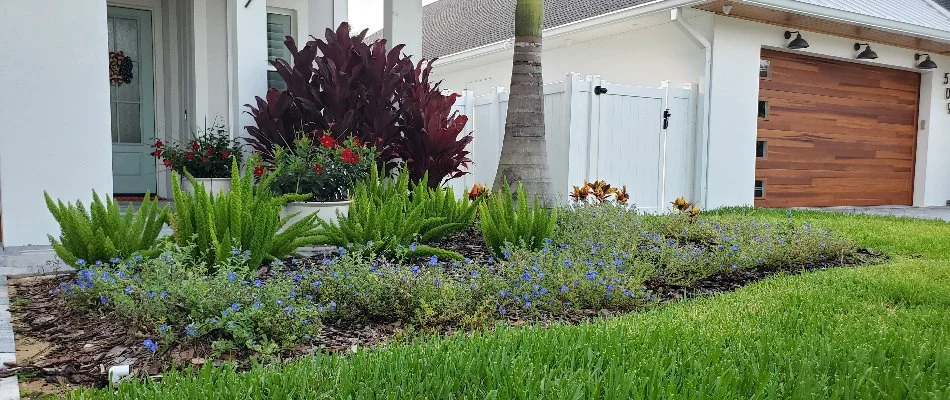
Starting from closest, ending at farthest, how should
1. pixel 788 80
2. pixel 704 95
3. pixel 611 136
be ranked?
pixel 611 136 < pixel 704 95 < pixel 788 80

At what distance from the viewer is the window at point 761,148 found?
11105mm

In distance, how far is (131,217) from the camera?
4.36 meters

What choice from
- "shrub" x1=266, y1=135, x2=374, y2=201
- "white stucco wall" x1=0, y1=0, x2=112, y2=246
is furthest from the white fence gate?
"white stucco wall" x1=0, y1=0, x2=112, y2=246

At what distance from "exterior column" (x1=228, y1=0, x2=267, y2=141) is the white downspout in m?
5.84

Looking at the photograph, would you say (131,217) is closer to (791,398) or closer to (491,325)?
(491,325)

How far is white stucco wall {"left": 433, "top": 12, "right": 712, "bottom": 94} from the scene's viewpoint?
1055 centimetres

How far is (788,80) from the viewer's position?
11.3 m

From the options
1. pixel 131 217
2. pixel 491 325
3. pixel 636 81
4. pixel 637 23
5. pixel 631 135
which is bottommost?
pixel 491 325

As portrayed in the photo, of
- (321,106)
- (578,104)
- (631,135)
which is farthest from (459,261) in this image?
(631,135)

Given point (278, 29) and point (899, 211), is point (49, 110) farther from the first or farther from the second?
point (899, 211)

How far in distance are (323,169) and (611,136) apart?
4.69 meters

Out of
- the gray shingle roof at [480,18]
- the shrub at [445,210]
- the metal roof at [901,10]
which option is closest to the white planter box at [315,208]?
the shrub at [445,210]

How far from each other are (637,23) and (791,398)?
9557 millimetres

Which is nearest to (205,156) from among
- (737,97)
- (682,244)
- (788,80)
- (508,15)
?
(682,244)
